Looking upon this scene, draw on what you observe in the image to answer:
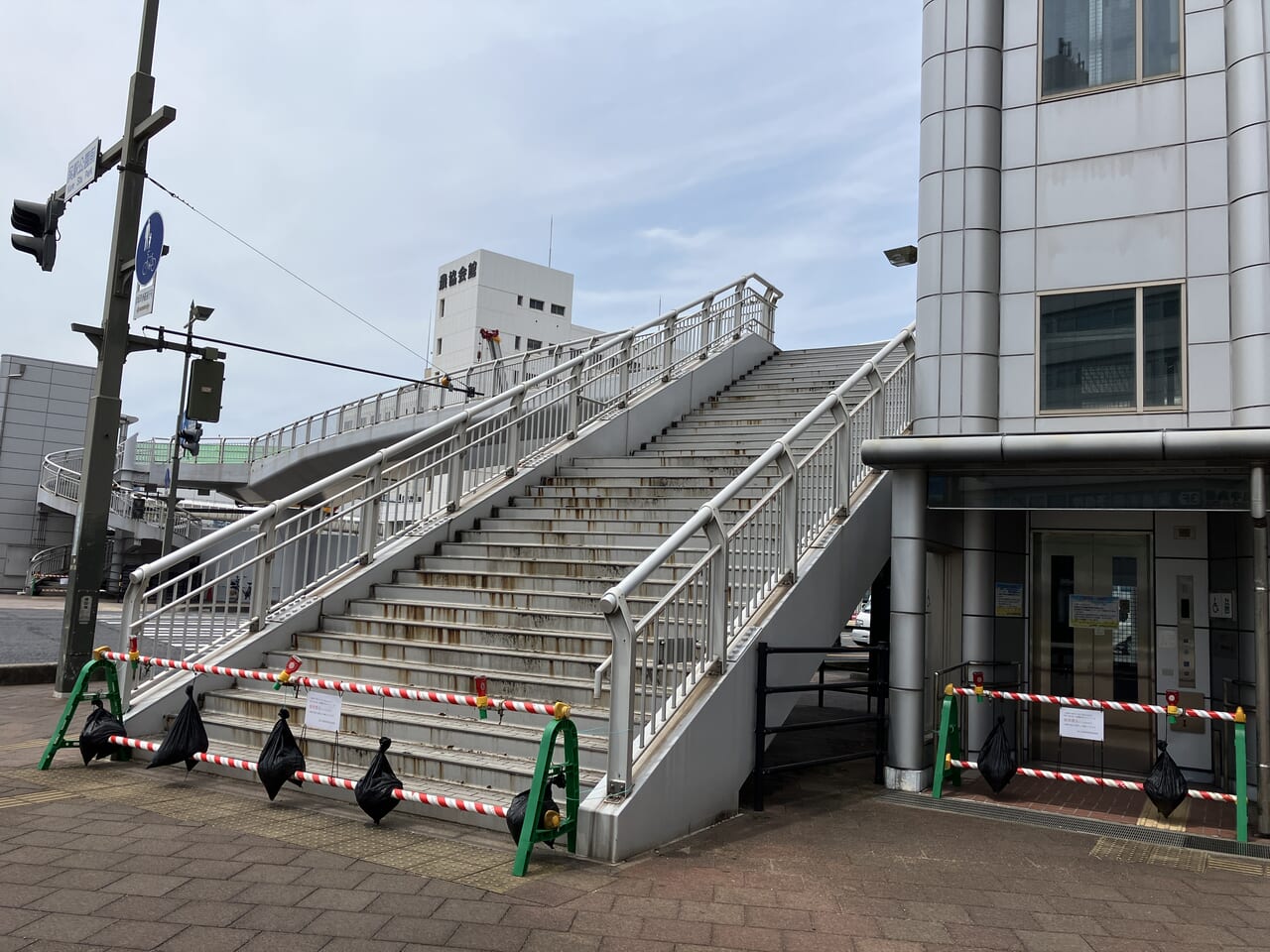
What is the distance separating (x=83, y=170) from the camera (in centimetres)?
1205

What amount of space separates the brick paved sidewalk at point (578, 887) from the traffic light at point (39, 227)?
6.66 meters

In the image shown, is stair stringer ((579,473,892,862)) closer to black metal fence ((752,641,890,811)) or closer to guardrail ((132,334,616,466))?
black metal fence ((752,641,890,811))

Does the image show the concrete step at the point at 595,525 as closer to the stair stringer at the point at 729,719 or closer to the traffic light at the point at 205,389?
the stair stringer at the point at 729,719

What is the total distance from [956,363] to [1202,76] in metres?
3.36

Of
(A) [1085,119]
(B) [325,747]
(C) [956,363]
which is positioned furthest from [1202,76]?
(B) [325,747]

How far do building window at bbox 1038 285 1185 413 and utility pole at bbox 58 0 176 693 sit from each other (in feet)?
33.6

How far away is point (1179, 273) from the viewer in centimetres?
881

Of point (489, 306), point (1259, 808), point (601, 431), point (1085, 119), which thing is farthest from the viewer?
point (489, 306)

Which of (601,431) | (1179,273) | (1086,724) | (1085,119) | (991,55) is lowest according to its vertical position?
(1086,724)

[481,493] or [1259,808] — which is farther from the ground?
[481,493]

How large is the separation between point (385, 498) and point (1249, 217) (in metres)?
8.73

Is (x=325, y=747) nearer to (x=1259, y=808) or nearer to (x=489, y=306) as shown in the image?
(x=1259, y=808)

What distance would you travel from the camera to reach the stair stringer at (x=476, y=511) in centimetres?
853

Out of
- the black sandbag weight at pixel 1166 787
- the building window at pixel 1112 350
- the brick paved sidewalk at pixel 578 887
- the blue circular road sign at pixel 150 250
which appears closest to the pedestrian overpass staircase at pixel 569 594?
the brick paved sidewalk at pixel 578 887
